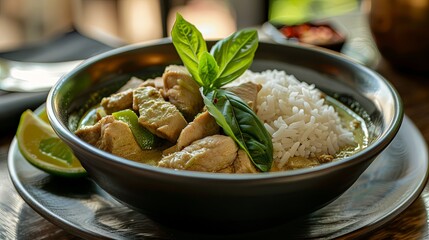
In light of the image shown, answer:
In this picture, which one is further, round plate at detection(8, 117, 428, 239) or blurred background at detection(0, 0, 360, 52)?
blurred background at detection(0, 0, 360, 52)

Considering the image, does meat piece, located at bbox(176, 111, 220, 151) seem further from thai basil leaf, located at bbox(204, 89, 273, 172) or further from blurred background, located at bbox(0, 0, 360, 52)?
blurred background, located at bbox(0, 0, 360, 52)

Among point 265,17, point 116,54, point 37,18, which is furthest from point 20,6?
point 116,54

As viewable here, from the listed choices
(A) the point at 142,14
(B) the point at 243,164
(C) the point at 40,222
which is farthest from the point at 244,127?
(A) the point at 142,14

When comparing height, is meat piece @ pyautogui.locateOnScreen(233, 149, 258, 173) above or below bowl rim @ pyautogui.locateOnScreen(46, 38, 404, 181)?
below

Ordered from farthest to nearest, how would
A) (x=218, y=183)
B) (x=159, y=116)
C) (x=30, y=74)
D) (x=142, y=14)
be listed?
1. (x=142, y=14)
2. (x=30, y=74)
3. (x=159, y=116)
4. (x=218, y=183)

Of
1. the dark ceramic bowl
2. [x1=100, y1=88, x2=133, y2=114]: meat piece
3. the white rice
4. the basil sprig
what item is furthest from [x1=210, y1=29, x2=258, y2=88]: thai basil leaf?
the dark ceramic bowl

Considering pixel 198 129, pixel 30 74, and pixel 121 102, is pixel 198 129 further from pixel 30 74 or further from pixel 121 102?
pixel 30 74

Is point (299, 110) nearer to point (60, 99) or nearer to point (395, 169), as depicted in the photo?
point (395, 169)
